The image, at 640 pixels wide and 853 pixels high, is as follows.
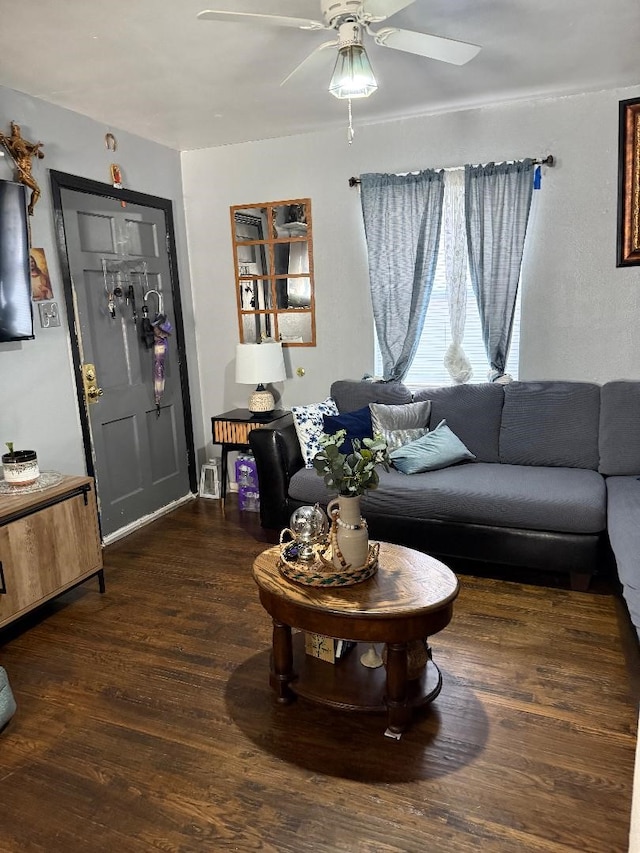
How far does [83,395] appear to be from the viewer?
3490mm

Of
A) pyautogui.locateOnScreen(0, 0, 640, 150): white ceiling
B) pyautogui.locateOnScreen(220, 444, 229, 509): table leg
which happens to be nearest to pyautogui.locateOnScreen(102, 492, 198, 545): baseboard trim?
pyautogui.locateOnScreen(220, 444, 229, 509): table leg

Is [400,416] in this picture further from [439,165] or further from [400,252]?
[439,165]

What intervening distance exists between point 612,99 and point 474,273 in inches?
45.2

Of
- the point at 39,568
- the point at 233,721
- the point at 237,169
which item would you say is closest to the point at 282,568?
the point at 233,721

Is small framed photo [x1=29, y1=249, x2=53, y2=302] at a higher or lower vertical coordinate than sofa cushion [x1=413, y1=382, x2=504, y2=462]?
higher

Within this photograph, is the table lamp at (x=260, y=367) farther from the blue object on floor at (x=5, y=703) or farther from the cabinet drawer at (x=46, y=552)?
the blue object on floor at (x=5, y=703)

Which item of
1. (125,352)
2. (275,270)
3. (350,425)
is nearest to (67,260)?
(125,352)

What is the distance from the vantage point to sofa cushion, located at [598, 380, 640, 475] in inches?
127

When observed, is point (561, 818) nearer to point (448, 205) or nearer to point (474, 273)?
point (474, 273)

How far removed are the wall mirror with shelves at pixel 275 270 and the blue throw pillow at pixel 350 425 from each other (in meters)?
0.79

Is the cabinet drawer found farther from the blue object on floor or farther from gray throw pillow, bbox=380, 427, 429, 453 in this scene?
gray throw pillow, bbox=380, 427, 429, 453

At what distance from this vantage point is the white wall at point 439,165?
343cm

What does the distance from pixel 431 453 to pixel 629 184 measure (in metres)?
1.85

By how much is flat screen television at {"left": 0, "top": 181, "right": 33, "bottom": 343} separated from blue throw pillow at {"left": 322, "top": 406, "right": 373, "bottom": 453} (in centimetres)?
171
